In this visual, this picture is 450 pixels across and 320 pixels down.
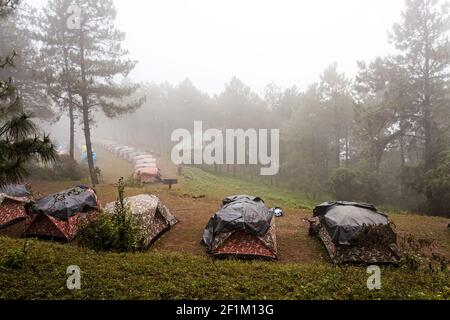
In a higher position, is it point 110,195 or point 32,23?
point 32,23

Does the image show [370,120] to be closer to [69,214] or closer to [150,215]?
[150,215]

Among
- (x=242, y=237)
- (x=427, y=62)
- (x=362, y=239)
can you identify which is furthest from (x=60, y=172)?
(x=427, y=62)

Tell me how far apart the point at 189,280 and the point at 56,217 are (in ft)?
23.0

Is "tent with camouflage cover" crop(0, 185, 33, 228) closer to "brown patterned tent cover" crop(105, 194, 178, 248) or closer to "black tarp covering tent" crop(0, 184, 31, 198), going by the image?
"black tarp covering tent" crop(0, 184, 31, 198)

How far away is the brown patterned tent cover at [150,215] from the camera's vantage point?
11281 mm

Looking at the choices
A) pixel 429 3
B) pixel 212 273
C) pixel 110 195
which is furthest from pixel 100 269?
pixel 429 3

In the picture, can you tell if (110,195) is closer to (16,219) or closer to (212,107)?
(16,219)

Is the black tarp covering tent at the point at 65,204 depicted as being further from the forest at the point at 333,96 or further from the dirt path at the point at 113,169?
the dirt path at the point at 113,169

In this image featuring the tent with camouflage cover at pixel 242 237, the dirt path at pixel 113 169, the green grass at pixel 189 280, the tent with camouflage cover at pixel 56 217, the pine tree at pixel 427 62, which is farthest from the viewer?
the dirt path at pixel 113 169

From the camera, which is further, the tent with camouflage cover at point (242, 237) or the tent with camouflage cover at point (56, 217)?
the tent with camouflage cover at point (56, 217)

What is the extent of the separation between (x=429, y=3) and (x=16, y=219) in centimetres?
Answer: 2701

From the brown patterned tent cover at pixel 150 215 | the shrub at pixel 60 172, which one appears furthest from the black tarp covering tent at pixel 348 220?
the shrub at pixel 60 172

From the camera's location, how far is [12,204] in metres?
13.5
